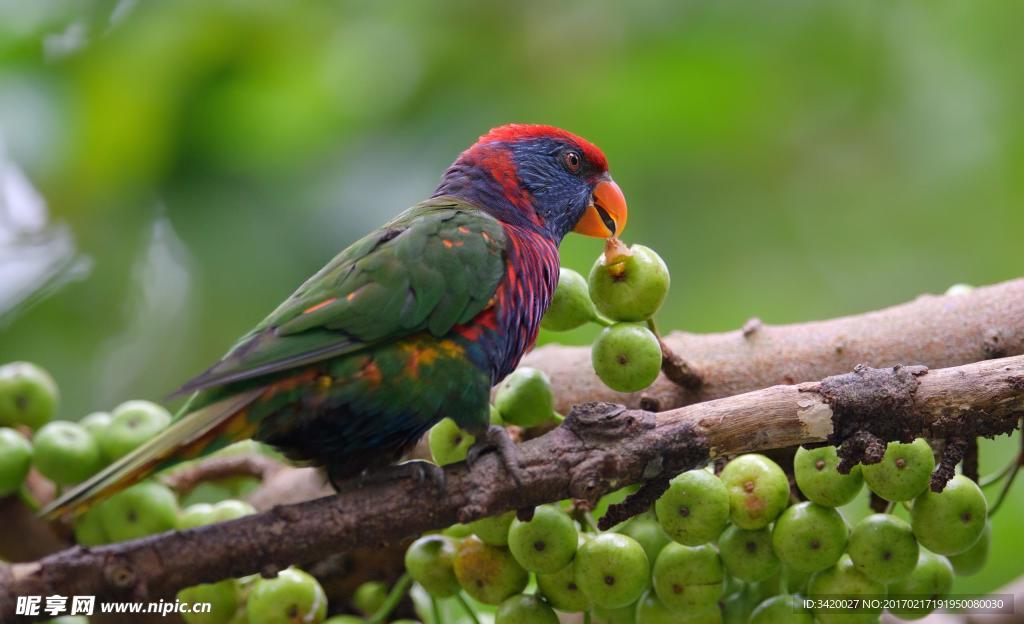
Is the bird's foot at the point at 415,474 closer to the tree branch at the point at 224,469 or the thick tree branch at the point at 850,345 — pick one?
the thick tree branch at the point at 850,345

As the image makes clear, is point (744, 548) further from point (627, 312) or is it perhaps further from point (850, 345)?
point (850, 345)

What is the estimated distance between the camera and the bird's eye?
3.46 meters

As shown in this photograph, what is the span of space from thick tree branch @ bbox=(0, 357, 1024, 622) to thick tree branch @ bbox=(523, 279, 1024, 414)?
2.00 ft

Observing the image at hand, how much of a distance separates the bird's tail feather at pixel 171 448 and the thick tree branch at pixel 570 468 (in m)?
0.15

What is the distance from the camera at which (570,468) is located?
7.09 feet

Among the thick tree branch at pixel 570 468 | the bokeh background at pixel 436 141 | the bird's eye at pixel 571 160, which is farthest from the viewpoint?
the bokeh background at pixel 436 141

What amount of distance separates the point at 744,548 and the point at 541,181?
1566 mm

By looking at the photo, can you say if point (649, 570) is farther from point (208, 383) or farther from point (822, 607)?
point (208, 383)

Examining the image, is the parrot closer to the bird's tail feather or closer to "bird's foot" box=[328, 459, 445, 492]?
the bird's tail feather

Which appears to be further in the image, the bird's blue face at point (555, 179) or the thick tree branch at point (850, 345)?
the bird's blue face at point (555, 179)

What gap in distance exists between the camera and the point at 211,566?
6.88ft

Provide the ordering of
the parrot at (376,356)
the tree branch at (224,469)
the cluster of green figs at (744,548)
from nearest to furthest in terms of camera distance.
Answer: the cluster of green figs at (744,548), the parrot at (376,356), the tree branch at (224,469)

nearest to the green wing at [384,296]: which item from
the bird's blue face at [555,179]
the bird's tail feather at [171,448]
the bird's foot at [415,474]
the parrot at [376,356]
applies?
the parrot at [376,356]

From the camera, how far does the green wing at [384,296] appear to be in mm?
2402
